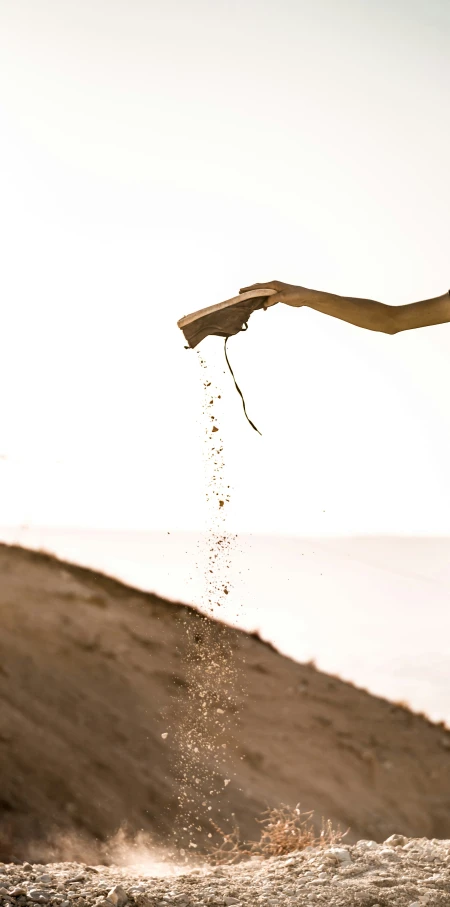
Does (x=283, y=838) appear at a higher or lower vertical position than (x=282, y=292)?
lower

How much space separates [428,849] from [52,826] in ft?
9.79

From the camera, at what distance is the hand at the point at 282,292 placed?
11.5ft

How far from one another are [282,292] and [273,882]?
251 cm

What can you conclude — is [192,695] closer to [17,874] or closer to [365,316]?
[17,874]

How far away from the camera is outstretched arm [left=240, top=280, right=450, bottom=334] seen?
331 cm

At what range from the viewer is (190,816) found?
20.4ft

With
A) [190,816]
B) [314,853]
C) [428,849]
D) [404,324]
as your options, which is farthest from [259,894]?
[190,816]

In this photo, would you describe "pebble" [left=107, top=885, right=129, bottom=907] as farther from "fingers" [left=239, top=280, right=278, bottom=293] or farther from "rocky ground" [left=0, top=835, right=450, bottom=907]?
"fingers" [left=239, top=280, right=278, bottom=293]

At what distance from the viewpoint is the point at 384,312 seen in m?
3.33

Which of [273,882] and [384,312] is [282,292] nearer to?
[384,312]

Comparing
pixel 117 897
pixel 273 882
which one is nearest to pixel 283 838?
pixel 273 882

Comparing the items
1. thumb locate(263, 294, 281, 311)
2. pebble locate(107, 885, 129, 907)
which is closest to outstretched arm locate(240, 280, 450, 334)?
thumb locate(263, 294, 281, 311)

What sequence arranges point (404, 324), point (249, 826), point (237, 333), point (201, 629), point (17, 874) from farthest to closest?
point (249, 826)
point (201, 629)
point (237, 333)
point (17, 874)
point (404, 324)

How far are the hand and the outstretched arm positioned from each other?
98mm
